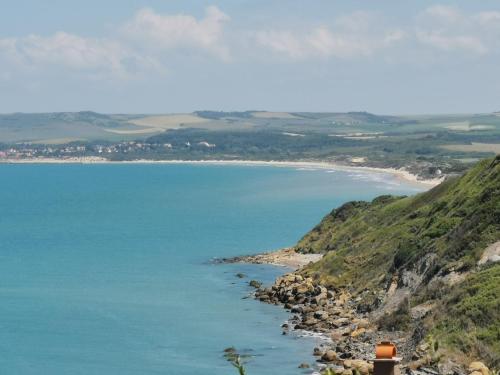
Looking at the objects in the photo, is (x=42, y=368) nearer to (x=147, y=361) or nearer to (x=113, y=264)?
(x=147, y=361)

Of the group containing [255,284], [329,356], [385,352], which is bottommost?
[255,284]

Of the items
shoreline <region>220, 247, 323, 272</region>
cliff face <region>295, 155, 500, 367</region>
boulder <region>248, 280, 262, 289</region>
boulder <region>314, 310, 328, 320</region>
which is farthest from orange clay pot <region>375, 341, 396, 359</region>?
shoreline <region>220, 247, 323, 272</region>

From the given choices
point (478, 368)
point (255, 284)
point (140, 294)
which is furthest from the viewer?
point (140, 294)

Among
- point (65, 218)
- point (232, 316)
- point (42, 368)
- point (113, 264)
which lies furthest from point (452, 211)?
point (65, 218)

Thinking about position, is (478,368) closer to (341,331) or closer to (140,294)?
(341,331)

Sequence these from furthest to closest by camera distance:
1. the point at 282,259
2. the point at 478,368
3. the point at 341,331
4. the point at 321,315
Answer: the point at 282,259, the point at 321,315, the point at 341,331, the point at 478,368

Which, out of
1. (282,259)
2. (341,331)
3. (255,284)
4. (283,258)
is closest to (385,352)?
(341,331)
